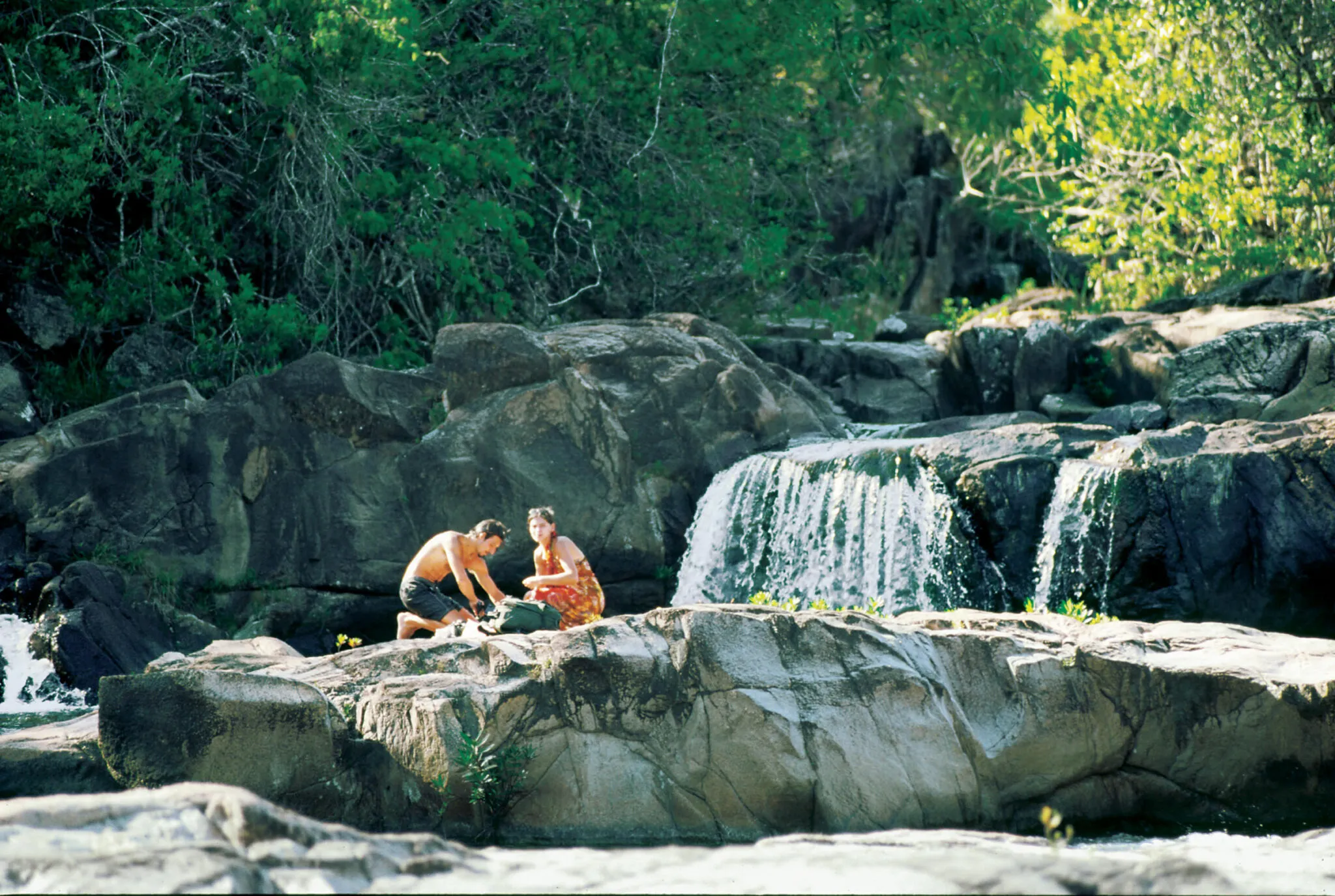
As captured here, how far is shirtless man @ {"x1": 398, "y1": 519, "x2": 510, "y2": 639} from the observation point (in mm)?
9789

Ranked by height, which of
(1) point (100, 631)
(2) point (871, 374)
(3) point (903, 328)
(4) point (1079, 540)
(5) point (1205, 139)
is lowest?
(1) point (100, 631)

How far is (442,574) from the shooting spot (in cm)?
1023

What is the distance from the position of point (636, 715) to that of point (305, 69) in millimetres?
9603

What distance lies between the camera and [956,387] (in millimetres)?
16984

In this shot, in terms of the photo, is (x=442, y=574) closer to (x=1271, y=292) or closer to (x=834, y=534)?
(x=834, y=534)

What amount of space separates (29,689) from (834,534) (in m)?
7.30

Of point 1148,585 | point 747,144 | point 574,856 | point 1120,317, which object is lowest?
point 1148,585

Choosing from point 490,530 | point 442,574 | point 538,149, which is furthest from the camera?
point 538,149

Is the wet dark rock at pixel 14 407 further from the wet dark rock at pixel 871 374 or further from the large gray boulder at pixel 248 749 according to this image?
the wet dark rock at pixel 871 374

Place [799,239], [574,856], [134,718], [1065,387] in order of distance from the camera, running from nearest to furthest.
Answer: [574,856] → [134,718] → [1065,387] → [799,239]

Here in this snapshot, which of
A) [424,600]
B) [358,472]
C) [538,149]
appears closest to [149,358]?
[358,472]

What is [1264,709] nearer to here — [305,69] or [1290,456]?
[1290,456]

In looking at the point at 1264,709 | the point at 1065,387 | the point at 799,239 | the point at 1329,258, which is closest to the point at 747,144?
the point at 799,239

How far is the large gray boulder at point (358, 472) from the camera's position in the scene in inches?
490
